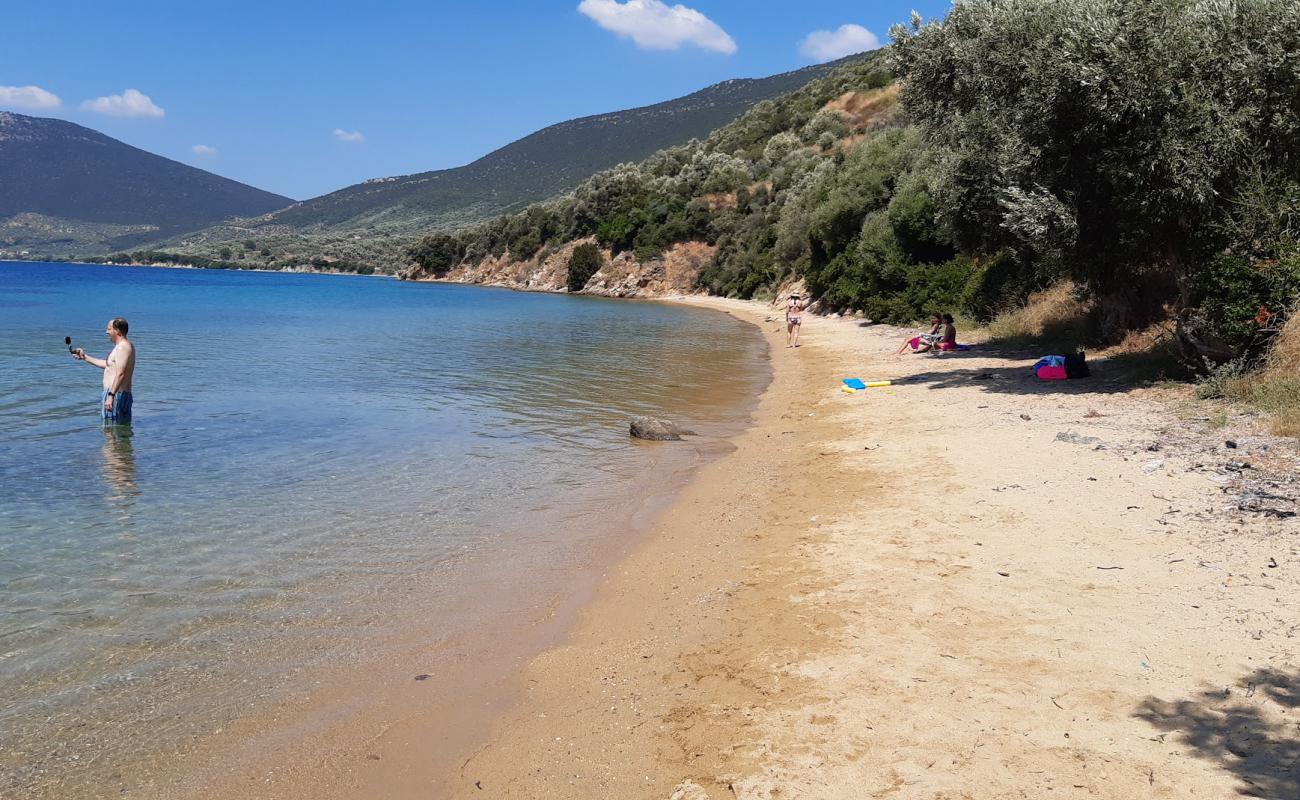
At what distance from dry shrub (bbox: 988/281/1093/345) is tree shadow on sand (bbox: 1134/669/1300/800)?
631 inches

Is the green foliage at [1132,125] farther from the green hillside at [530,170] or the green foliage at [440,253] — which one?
the green hillside at [530,170]

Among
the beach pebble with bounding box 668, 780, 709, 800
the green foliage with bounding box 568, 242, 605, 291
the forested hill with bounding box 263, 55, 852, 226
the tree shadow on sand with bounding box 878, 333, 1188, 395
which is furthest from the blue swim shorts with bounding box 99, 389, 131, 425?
the forested hill with bounding box 263, 55, 852, 226

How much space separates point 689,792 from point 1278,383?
993 cm

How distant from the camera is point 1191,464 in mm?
8359

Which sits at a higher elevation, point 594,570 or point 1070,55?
point 1070,55

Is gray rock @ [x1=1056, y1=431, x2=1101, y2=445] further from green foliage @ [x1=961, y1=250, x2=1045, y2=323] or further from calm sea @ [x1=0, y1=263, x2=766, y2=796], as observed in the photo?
green foliage @ [x1=961, y1=250, x2=1045, y2=323]

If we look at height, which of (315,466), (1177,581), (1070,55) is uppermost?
(1070,55)

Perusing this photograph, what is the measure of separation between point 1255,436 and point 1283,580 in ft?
14.0

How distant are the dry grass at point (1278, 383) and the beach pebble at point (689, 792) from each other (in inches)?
324

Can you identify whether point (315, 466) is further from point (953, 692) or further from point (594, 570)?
point (953, 692)

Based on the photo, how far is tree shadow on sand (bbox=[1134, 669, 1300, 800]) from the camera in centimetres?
362

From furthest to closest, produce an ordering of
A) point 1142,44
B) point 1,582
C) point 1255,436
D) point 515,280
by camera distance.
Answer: point 515,280 → point 1142,44 → point 1255,436 → point 1,582

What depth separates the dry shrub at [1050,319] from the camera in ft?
65.0

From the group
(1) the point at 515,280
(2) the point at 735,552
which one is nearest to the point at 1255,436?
(2) the point at 735,552
